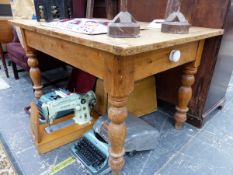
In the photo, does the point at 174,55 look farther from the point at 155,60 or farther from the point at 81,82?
the point at 81,82

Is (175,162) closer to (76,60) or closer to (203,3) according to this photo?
(76,60)

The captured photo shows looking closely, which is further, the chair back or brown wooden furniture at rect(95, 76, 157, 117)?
the chair back

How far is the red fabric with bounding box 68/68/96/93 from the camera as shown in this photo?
160 centimetres

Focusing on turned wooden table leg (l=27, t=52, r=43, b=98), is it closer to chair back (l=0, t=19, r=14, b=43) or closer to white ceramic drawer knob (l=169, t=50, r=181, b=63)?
white ceramic drawer knob (l=169, t=50, r=181, b=63)

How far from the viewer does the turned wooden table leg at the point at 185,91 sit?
1119mm

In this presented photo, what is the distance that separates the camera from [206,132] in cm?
132

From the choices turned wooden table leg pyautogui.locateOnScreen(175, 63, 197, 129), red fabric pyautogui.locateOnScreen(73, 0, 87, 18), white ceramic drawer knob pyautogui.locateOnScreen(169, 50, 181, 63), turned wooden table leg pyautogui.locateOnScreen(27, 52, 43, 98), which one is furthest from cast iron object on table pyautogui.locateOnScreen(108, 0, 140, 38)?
red fabric pyautogui.locateOnScreen(73, 0, 87, 18)

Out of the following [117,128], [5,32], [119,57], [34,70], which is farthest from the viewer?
[5,32]

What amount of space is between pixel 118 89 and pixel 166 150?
2.16 ft

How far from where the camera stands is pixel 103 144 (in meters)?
1.07

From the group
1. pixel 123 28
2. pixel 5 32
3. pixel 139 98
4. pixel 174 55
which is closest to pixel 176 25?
pixel 174 55

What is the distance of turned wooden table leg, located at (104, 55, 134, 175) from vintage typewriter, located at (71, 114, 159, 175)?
0.70 feet

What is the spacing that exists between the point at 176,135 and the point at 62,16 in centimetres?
110

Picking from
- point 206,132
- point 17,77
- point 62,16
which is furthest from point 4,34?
point 206,132
